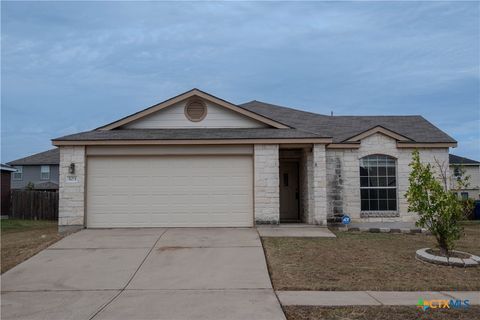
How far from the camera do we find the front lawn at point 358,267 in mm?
7430

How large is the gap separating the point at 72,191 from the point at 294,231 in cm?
699

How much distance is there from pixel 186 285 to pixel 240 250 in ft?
8.53

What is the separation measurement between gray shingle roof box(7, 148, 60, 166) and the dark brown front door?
25751 millimetres

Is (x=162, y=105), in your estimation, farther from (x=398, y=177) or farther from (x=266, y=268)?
(x=398, y=177)

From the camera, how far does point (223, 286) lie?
291 inches

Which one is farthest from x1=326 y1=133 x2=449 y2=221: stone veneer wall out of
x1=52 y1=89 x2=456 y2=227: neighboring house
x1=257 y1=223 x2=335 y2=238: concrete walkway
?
x1=257 y1=223 x2=335 y2=238: concrete walkway

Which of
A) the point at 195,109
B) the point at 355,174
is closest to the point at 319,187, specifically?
the point at 355,174

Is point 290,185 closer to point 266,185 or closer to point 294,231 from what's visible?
point 266,185

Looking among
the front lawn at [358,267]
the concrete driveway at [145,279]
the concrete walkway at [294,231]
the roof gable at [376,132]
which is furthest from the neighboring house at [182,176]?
the front lawn at [358,267]

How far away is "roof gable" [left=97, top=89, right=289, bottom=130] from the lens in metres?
14.1

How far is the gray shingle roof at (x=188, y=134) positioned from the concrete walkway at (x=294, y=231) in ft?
9.39

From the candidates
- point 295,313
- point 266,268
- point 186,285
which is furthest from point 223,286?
point 295,313

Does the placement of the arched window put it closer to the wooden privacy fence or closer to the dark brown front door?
the dark brown front door

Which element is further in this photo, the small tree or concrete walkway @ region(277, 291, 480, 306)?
the small tree
